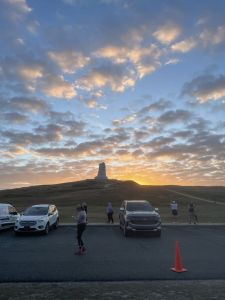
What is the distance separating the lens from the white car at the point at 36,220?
848 inches

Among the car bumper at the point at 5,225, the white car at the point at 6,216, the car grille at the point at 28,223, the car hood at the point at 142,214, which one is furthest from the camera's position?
the white car at the point at 6,216

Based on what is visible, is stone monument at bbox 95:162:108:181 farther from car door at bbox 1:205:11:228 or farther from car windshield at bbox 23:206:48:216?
car windshield at bbox 23:206:48:216

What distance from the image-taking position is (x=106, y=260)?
43.3ft

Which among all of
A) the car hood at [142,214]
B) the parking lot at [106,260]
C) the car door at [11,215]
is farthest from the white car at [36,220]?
the car hood at [142,214]

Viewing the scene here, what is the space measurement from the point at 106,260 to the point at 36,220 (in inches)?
373

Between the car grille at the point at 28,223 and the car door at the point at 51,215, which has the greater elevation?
the car door at the point at 51,215

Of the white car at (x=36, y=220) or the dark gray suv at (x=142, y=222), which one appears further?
the white car at (x=36, y=220)

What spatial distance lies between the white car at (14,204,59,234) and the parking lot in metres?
2.18

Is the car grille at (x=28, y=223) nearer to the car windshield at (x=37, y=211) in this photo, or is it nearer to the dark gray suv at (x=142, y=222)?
the car windshield at (x=37, y=211)

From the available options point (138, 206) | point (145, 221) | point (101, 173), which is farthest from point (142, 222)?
point (101, 173)

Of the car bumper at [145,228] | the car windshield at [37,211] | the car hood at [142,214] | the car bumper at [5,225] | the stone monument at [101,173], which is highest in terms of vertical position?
the stone monument at [101,173]

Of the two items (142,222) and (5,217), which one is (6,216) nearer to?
(5,217)

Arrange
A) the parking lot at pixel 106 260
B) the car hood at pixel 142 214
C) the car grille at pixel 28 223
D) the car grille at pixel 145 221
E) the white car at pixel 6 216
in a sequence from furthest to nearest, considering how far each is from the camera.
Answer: the white car at pixel 6 216, the car hood at pixel 142 214, the car grille at pixel 28 223, the car grille at pixel 145 221, the parking lot at pixel 106 260

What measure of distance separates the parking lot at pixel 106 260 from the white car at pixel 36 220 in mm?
2184
